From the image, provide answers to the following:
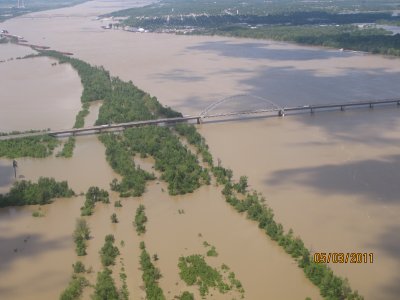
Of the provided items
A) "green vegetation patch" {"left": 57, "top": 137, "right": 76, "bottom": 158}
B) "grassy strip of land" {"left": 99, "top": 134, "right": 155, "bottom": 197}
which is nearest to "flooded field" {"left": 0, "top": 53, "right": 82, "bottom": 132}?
"green vegetation patch" {"left": 57, "top": 137, "right": 76, "bottom": 158}

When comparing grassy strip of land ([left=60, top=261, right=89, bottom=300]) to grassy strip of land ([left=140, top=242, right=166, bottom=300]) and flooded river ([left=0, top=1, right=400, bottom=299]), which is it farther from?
grassy strip of land ([left=140, top=242, right=166, bottom=300])

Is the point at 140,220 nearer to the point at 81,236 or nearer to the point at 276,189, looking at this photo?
the point at 81,236

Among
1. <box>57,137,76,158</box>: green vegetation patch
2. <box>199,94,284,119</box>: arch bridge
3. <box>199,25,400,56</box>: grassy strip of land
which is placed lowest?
<box>57,137,76,158</box>: green vegetation patch

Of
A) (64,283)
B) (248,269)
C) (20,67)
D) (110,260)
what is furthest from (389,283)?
(20,67)

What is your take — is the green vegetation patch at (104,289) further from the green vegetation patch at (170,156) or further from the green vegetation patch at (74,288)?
the green vegetation patch at (170,156)

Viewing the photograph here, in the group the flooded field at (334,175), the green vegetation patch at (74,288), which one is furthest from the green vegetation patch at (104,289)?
the flooded field at (334,175)

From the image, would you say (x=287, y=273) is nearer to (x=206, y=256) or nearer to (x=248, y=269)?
(x=248, y=269)

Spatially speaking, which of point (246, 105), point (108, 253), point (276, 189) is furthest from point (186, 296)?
point (246, 105)
